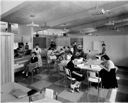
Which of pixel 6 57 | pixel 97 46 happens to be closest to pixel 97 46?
pixel 97 46

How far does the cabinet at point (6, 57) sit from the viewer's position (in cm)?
198

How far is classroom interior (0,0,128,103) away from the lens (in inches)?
80.0

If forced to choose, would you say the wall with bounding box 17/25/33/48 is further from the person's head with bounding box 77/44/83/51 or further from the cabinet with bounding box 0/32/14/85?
the cabinet with bounding box 0/32/14/85

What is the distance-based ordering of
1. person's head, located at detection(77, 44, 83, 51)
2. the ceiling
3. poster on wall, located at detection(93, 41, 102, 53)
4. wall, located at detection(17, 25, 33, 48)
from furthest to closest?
person's head, located at detection(77, 44, 83, 51), poster on wall, located at detection(93, 41, 102, 53), wall, located at detection(17, 25, 33, 48), the ceiling

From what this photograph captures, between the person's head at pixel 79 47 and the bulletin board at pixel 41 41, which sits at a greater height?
the bulletin board at pixel 41 41

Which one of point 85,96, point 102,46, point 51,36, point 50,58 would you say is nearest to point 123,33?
point 102,46

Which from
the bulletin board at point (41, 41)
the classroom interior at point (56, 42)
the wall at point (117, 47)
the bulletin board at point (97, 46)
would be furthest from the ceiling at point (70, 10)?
the bulletin board at point (41, 41)

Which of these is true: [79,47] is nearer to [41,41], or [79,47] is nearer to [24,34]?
[41,41]

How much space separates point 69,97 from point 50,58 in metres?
3.05

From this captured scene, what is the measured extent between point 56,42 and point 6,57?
8.27m

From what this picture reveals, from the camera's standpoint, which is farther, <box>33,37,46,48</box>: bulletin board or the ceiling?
<box>33,37,46,48</box>: bulletin board

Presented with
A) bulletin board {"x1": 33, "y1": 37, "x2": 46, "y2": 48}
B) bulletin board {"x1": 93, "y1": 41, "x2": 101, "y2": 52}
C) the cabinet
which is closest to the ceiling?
the cabinet

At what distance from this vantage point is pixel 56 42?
10.3 metres

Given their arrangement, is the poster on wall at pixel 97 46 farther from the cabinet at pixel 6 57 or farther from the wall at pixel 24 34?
the cabinet at pixel 6 57
